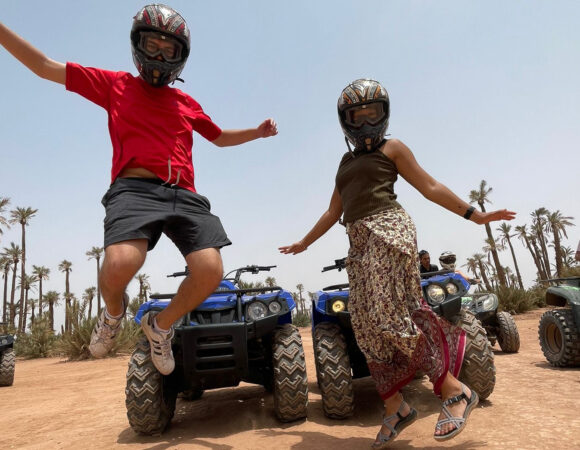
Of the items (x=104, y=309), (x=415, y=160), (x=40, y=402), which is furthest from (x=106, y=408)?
(x=415, y=160)

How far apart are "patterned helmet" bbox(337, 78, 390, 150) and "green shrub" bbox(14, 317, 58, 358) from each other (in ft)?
57.1

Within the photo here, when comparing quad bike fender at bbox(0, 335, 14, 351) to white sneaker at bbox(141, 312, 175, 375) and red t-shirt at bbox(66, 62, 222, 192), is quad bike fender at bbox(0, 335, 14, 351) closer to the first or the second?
white sneaker at bbox(141, 312, 175, 375)

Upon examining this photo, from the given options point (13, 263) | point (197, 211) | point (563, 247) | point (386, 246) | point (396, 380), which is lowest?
point (396, 380)

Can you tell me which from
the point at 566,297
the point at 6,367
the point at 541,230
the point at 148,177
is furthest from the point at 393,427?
the point at 541,230

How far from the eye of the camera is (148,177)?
2.69 m

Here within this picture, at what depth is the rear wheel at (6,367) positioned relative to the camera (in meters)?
8.18

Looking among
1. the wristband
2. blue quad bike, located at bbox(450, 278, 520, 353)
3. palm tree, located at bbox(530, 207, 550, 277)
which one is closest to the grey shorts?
the wristband

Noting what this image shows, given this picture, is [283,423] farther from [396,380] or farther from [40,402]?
[40,402]

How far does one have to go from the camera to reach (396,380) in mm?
2768

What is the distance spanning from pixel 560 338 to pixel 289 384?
4035 millimetres

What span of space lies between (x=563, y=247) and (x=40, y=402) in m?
50.2

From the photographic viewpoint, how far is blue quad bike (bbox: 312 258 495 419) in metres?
3.34

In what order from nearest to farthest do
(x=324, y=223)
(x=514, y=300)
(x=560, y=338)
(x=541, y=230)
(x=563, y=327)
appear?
(x=324, y=223)
(x=563, y=327)
(x=560, y=338)
(x=514, y=300)
(x=541, y=230)

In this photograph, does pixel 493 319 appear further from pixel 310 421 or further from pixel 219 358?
pixel 219 358
